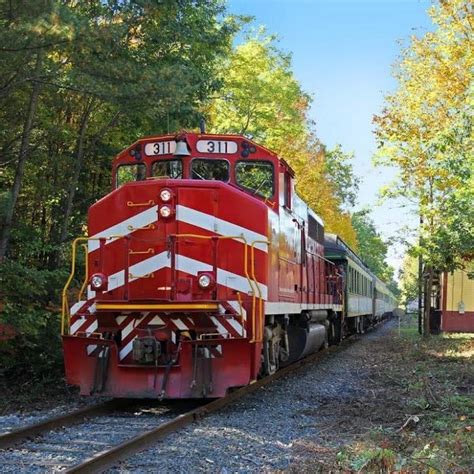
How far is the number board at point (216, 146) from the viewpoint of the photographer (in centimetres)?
875

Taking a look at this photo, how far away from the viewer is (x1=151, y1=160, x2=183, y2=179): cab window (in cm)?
870

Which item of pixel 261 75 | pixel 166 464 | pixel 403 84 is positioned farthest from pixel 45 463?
pixel 261 75

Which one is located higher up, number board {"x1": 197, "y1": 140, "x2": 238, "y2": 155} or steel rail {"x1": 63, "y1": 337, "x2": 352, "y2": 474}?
number board {"x1": 197, "y1": 140, "x2": 238, "y2": 155}

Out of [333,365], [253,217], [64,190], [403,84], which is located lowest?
[333,365]

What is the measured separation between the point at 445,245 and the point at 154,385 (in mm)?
13748

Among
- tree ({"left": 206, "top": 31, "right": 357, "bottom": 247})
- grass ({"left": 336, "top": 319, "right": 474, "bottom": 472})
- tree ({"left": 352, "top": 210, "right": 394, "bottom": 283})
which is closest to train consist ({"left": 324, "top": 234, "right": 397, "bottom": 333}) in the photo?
tree ({"left": 206, "top": 31, "right": 357, "bottom": 247})

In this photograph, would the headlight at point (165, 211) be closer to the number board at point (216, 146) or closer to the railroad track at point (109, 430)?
the number board at point (216, 146)

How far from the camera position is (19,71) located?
9.75 meters

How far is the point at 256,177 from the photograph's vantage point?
9031 millimetres

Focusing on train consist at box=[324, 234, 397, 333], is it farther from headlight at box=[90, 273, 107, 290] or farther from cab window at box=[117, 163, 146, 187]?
headlight at box=[90, 273, 107, 290]

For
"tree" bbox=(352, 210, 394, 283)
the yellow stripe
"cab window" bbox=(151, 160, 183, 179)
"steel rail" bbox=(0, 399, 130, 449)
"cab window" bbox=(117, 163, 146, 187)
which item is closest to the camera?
"steel rail" bbox=(0, 399, 130, 449)

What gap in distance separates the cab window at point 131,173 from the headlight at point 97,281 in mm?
1702

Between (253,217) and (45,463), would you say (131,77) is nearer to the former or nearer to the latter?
(253,217)

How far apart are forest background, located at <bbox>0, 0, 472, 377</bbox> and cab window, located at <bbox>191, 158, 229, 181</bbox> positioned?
1.46m
